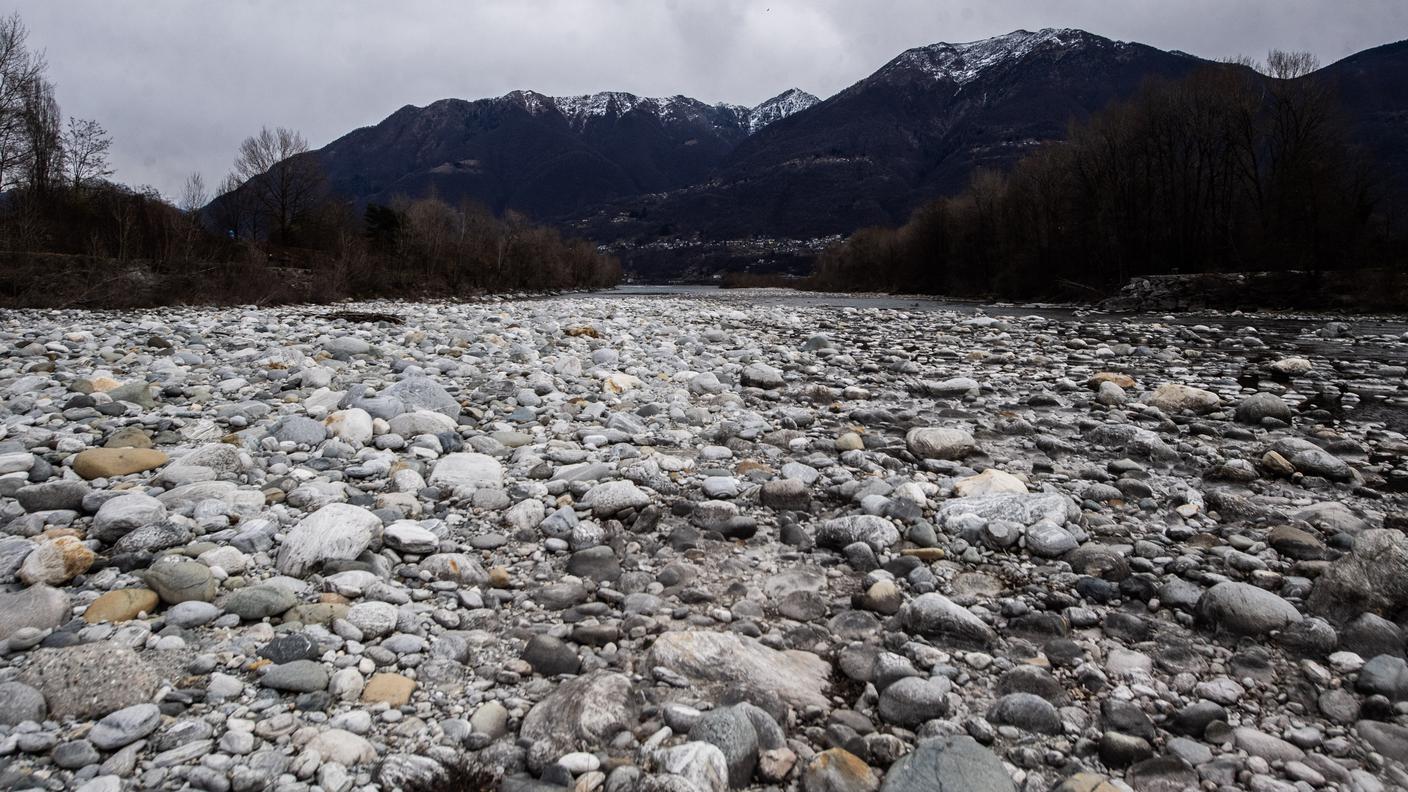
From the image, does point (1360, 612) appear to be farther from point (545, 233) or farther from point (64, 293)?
point (545, 233)

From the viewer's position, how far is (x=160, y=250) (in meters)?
19.5

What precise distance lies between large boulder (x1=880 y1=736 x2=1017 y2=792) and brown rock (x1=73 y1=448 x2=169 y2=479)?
3.95 metres

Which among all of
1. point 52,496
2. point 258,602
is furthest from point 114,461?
point 258,602

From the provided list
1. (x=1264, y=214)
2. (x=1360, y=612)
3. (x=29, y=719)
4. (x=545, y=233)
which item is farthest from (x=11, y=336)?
(x=545, y=233)

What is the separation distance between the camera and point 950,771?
5.02 feet

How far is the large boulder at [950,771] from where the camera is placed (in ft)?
4.90

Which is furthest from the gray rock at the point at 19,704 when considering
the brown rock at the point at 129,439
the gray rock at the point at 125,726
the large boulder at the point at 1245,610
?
the large boulder at the point at 1245,610

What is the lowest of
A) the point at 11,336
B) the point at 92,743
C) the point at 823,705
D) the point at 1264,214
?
the point at 823,705

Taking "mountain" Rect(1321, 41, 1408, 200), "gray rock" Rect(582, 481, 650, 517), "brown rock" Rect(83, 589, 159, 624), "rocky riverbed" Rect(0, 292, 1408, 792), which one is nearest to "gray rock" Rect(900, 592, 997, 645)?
"rocky riverbed" Rect(0, 292, 1408, 792)

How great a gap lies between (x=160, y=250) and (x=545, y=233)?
44971 mm

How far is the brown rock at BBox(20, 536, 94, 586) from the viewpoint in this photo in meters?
2.26

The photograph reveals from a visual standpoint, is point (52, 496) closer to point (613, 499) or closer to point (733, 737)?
point (613, 499)

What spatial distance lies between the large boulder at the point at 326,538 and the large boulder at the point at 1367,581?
142 inches

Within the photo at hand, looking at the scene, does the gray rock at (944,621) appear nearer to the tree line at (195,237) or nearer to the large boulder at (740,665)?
the large boulder at (740,665)
